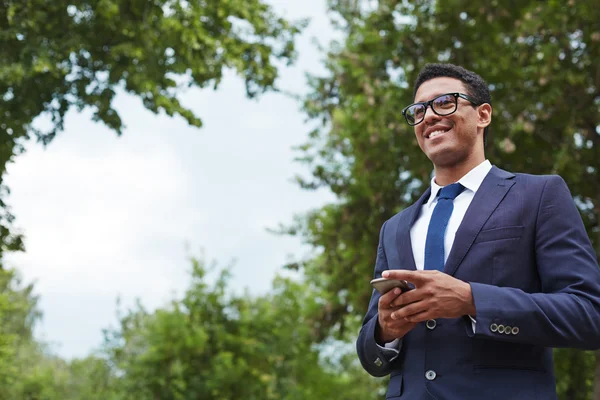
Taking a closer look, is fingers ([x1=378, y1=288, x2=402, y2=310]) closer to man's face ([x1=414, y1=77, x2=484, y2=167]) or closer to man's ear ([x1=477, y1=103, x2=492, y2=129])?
man's face ([x1=414, y1=77, x2=484, y2=167])

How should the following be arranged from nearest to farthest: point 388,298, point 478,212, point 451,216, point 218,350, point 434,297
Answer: point 434,297 → point 388,298 → point 478,212 → point 451,216 → point 218,350

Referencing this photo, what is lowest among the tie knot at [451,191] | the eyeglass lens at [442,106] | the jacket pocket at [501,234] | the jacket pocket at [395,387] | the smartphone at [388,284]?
the jacket pocket at [395,387]

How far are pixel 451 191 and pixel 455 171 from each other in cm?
11

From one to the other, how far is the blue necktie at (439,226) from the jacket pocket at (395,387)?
445mm

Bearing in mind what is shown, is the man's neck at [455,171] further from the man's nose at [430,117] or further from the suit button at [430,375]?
the suit button at [430,375]

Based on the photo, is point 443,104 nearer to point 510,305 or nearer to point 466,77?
point 466,77

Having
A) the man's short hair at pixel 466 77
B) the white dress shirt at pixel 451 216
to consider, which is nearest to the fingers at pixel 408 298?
the white dress shirt at pixel 451 216

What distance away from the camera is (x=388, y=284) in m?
2.70

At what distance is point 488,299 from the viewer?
2.72 metres

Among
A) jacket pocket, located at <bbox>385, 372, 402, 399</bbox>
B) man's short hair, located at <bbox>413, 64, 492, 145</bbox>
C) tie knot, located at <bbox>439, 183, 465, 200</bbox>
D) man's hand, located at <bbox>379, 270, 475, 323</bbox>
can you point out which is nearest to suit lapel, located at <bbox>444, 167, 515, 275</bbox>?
tie knot, located at <bbox>439, 183, 465, 200</bbox>

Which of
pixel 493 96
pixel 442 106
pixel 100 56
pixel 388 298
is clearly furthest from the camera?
pixel 493 96

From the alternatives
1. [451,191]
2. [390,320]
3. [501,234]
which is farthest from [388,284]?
[451,191]

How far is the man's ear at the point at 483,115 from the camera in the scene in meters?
3.26

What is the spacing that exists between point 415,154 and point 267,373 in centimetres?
1828
